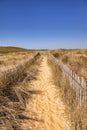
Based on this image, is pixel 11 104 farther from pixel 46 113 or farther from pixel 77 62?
pixel 77 62

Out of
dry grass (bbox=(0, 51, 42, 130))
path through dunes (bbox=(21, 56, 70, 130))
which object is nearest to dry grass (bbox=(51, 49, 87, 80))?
path through dunes (bbox=(21, 56, 70, 130))

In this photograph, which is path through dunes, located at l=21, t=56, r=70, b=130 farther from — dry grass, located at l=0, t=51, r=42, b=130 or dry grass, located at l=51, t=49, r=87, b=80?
dry grass, located at l=51, t=49, r=87, b=80

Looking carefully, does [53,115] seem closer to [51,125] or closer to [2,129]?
[51,125]

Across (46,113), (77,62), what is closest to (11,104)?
(46,113)

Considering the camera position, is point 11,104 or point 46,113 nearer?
point 46,113

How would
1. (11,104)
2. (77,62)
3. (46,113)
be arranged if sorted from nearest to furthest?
(46,113)
(11,104)
(77,62)

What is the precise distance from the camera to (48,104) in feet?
27.5

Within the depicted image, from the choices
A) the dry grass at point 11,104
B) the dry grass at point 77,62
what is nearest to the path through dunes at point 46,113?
the dry grass at point 11,104

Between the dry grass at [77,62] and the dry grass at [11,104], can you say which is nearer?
the dry grass at [11,104]

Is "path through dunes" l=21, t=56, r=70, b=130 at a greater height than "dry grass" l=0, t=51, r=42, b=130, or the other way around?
"dry grass" l=0, t=51, r=42, b=130

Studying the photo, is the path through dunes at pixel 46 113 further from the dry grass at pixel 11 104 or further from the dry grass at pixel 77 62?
the dry grass at pixel 77 62

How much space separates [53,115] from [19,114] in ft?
2.92

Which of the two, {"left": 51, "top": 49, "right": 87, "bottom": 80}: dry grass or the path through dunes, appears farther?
{"left": 51, "top": 49, "right": 87, "bottom": 80}: dry grass

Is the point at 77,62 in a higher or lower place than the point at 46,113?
higher
